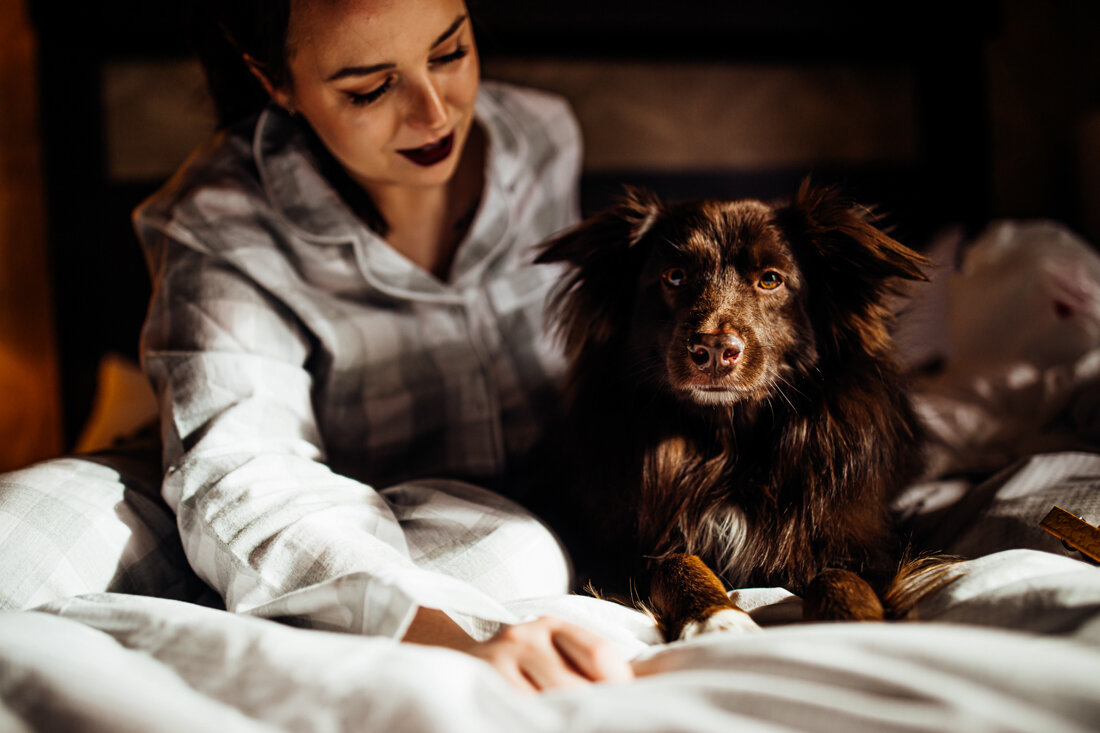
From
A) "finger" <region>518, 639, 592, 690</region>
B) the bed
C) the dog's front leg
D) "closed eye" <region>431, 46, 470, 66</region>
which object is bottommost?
the dog's front leg

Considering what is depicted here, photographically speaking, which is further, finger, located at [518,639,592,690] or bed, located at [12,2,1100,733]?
finger, located at [518,639,592,690]

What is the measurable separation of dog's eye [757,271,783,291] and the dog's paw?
59cm

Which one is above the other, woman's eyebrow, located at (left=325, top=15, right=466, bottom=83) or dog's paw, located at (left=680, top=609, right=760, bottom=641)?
woman's eyebrow, located at (left=325, top=15, right=466, bottom=83)

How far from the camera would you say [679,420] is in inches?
53.0

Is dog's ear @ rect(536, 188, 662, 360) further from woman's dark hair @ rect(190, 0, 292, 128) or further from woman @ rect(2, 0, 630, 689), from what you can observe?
woman's dark hair @ rect(190, 0, 292, 128)

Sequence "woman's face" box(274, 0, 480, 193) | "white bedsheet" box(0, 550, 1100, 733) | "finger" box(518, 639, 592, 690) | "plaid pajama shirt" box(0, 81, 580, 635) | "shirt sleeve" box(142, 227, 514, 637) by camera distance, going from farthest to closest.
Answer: "woman's face" box(274, 0, 480, 193)
"plaid pajama shirt" box(0, 81, 580, 635)
"shirt sleeve" box(142, 227, 514, 637)
"finger" box(518, 639, 592, 690)
"white bedsheet" box(0, 550, 1100, 733)

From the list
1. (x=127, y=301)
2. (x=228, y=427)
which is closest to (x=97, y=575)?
(x=228, y=427)

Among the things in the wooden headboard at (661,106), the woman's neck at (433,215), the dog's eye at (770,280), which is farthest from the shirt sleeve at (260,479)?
the wooden headboard at (661,106)

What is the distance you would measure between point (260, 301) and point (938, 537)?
1491mm

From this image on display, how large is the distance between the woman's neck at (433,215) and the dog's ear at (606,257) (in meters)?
0.47

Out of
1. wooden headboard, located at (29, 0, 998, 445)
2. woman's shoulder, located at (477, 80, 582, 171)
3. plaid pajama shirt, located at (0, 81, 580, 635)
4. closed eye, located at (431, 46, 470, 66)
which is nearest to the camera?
plaid pajama shirt, located at (0, 81, 580, 635)

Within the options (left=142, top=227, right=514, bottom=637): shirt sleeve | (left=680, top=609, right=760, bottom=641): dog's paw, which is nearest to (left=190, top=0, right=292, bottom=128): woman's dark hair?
(left=142, top=227, right=514, bottom=637): shirt sleeve

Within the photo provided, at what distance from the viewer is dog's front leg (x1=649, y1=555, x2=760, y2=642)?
0.99 m

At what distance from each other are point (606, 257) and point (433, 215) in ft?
1.95
